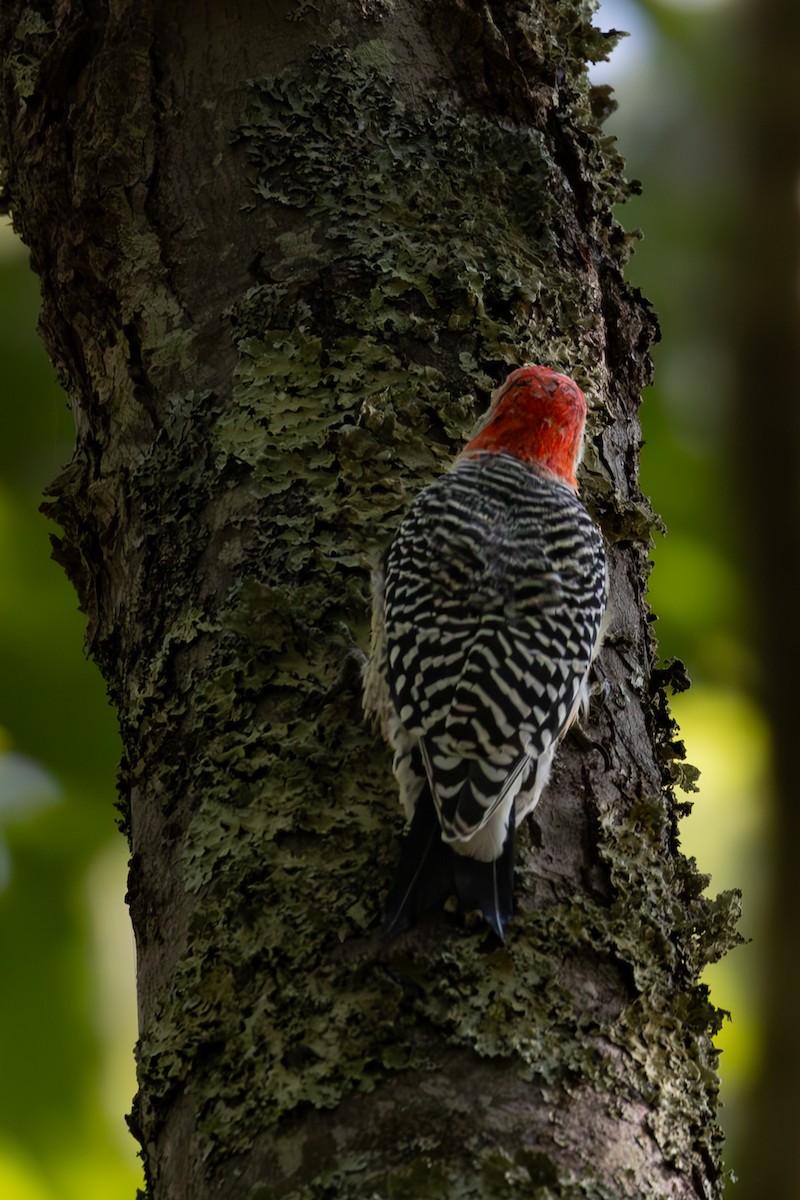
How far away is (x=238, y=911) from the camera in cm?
264

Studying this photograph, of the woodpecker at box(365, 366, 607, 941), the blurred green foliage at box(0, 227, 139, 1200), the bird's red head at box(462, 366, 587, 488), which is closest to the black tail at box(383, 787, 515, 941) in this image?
the woodpecker at box(365, 366, 607, 941)

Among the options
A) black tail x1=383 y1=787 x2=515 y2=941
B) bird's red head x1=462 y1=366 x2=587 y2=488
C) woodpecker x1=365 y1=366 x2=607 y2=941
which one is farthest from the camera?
bird's red head x1=462 y1=366 x2=587 y2=488

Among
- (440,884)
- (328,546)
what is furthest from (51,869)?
(440,884)

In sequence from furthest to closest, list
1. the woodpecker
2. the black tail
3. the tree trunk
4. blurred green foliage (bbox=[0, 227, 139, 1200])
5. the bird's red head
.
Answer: blurred green foliage (bbox=[0, 227, 139, 1200]), the bird's red head, the woodpecker, the black tail, the tree trunk

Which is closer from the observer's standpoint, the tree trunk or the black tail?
the tree trunk

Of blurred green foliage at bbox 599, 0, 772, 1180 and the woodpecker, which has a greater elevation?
blurred green foliage at bbox 599, 0, 772, 1180

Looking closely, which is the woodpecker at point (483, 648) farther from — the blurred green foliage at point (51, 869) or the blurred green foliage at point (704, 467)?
the blurred green foliage at point (51, 869)

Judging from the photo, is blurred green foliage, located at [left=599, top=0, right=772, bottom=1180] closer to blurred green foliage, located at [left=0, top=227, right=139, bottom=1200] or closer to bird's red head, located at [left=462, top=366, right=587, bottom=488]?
bird's red head, located at [left=462, top=366, right=587, bottom=488]

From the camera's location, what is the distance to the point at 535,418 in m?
A: 3.74

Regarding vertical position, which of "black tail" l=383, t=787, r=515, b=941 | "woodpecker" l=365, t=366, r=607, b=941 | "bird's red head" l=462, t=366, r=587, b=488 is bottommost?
"black tail" l=383, t=787, r=515, b=941

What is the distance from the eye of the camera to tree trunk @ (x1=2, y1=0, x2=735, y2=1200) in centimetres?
238

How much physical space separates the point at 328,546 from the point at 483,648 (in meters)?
0.43

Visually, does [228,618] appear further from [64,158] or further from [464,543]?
[64,158]

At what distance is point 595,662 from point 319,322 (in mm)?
1086
